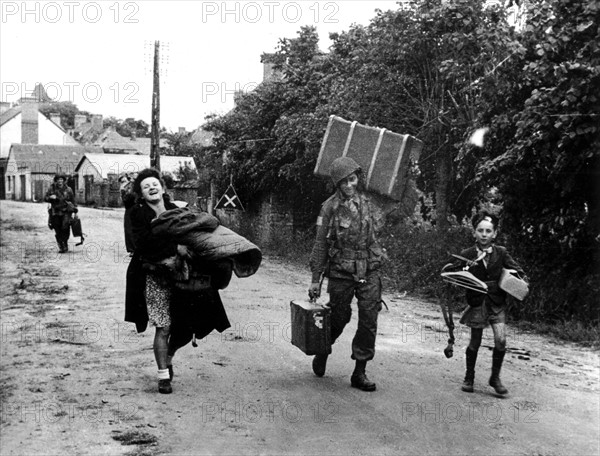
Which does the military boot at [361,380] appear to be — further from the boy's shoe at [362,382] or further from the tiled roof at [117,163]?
the tiled roof at [117,163]

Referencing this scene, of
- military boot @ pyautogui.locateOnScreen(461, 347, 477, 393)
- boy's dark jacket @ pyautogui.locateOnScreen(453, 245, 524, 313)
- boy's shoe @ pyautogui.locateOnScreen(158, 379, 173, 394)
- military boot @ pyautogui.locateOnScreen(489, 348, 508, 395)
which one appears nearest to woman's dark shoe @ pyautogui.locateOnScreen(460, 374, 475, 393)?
military boot @ pyautogui.locateOnScreen(461, 347, 477, 393)

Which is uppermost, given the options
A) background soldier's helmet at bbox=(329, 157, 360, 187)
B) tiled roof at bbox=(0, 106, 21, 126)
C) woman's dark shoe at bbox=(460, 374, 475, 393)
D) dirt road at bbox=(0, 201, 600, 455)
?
tiled roof at bbox=(0, 106, 21, 126)

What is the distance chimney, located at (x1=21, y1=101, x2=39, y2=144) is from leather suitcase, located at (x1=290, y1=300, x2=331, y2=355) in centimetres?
7305

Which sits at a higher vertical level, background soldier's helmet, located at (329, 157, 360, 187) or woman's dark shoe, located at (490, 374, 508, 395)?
background soldier's helmet, located at (329, 157, 360, 187)

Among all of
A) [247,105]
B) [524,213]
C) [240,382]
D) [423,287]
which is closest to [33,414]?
[240,382]

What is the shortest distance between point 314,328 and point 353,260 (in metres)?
0.71

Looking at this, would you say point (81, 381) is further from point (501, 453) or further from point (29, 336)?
point (501, 453)

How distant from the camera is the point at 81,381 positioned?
695cm

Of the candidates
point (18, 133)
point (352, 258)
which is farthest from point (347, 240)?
point (18, 133)

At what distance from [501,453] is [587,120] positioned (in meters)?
5.55

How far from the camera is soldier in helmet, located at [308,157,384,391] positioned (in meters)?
6.75

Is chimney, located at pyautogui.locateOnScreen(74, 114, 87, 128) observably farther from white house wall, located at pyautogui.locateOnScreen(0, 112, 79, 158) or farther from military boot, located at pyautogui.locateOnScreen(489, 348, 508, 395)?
military boot, located at pyautogui.locateOnScreen(489, 348, 508, 395)

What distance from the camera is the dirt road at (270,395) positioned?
214 inches

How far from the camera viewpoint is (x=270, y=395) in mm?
6574
